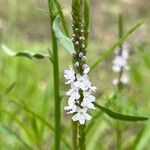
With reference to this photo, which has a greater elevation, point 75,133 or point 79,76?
point 79,76

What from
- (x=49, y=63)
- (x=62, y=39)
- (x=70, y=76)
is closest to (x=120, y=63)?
(x=62, y=39)

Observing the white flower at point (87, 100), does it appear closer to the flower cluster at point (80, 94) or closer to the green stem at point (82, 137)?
the flower cluster at point (80, 94)

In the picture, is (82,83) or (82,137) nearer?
(82,83)

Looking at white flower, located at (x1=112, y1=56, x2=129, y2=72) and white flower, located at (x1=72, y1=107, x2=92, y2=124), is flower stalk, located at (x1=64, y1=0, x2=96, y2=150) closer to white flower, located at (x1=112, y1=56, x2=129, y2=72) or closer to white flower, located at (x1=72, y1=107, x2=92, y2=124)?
white flower, located at (x1=72, y1=107, x2=92, y2=124)

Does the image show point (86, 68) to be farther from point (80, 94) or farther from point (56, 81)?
point (56, 81)

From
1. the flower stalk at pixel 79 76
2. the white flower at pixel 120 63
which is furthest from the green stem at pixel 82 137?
the white flower at pixel 120 63

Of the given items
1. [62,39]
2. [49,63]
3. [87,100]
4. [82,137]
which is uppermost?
[49,63]

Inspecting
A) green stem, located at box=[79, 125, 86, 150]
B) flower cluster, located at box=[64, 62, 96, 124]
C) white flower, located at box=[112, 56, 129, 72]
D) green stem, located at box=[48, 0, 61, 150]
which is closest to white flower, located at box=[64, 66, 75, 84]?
flower cluster, located at box=[64, 62, 96, 124]

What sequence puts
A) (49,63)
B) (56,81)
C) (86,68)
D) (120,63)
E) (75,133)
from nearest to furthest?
1. (86,68)
2. (75,133)
3. (56,81)
4. (120,63)
5. (49,63)

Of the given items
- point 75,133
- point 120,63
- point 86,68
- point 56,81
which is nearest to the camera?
point 86,68
